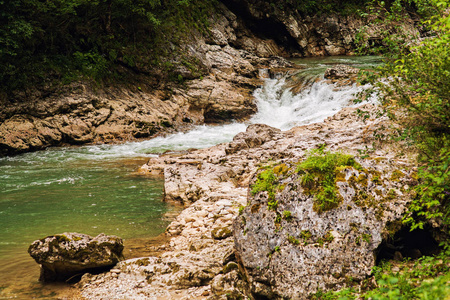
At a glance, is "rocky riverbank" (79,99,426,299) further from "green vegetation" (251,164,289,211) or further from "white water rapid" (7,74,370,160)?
"white water rapid" (7,74,370,160)

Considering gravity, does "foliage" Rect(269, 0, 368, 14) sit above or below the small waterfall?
above

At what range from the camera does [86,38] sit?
741 inches

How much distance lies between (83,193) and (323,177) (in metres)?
8.09

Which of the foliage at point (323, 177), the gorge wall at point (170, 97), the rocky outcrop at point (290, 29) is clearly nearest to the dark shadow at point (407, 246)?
the foliage at point (323, 177)

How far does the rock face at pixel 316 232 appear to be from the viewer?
3.40 metres

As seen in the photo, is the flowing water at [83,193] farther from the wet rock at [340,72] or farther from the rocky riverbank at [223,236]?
the wet rock at [340,72]

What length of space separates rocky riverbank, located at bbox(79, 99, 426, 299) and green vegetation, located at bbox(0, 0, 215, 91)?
11017 millimetres

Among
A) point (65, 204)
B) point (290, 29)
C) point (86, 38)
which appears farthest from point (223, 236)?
point (290, 29)

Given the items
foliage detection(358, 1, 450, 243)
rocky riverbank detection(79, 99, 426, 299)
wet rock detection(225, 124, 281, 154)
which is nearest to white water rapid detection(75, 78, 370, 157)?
wet rock detection(225, 124, 281, 154)

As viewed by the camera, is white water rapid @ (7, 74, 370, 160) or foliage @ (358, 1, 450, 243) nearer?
foliage @ (358, 1, 450, 243)

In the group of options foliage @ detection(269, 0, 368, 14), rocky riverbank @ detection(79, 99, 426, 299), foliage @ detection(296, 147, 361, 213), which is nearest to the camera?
rocky riverbank @ detection(79, 99, 426, 299)

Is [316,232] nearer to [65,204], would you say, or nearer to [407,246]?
[407,246]

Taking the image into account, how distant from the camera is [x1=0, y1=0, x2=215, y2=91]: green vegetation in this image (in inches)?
599

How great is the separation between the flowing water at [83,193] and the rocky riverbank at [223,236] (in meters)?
0.86
